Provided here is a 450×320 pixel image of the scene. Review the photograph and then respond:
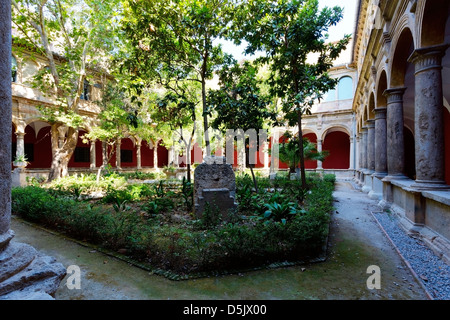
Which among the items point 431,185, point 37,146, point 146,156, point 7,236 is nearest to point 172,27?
point 7,236

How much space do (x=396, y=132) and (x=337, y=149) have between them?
1804 centimetres

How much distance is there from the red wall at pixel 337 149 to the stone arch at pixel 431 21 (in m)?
19.6

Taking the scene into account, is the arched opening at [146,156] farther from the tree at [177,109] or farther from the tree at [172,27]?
the tree at [172,27]

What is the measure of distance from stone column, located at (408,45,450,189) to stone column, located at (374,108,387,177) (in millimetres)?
4012

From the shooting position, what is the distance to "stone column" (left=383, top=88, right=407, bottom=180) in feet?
21.0

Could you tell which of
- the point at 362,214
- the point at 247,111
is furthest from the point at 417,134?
the point at 247,111

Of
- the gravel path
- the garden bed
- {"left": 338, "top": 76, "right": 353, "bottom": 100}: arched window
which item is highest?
{"left": 338, "top": 76, "right": 353, "bottom": 100}: arched window

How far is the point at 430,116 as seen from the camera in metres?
4.41

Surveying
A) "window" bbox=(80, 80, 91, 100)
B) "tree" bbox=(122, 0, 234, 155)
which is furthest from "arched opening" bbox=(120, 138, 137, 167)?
"tree" bbox=(122, 0, 234, 155)

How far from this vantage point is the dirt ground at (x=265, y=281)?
2.64 meters

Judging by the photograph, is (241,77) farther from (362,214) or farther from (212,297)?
(212,297)

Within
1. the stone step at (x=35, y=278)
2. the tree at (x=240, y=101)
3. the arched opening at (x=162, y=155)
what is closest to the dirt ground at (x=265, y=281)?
the stone step at (x=35, y=278)

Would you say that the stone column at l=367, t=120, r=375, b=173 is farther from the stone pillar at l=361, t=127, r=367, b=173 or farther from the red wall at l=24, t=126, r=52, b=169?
the red wall at l=24, t=126, r=52, b=169

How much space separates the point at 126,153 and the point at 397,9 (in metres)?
23.7
